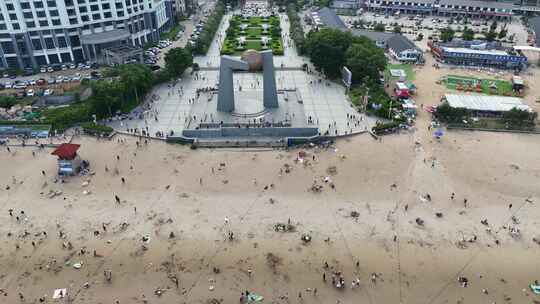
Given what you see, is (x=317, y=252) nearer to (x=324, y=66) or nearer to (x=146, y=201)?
(x=146, y=201)

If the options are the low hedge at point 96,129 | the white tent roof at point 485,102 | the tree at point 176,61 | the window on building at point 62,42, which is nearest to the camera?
the low hedge at point 96,129

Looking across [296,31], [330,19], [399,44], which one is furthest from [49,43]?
[399,44]

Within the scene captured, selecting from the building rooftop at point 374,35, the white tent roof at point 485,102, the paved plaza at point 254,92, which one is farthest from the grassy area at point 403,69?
the building rooftop at point 374,35

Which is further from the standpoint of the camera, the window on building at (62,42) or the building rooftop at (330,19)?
the building rooftop at (330,19)

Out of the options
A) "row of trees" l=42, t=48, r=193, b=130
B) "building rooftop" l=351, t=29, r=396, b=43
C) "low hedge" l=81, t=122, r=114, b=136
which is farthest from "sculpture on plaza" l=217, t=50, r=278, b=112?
"building rooftop" l=351, t=29, r=396, b=43

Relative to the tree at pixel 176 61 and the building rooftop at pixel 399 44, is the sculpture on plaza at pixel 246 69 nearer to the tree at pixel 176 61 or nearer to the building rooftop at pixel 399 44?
the tree at pixel 176 61

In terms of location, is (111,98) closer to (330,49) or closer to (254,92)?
(254,92)

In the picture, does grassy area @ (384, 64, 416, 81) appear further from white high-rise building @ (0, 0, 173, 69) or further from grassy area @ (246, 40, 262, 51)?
white high-rise building @ (0, 0, 173, 69)

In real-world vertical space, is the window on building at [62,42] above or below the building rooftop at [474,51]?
above
